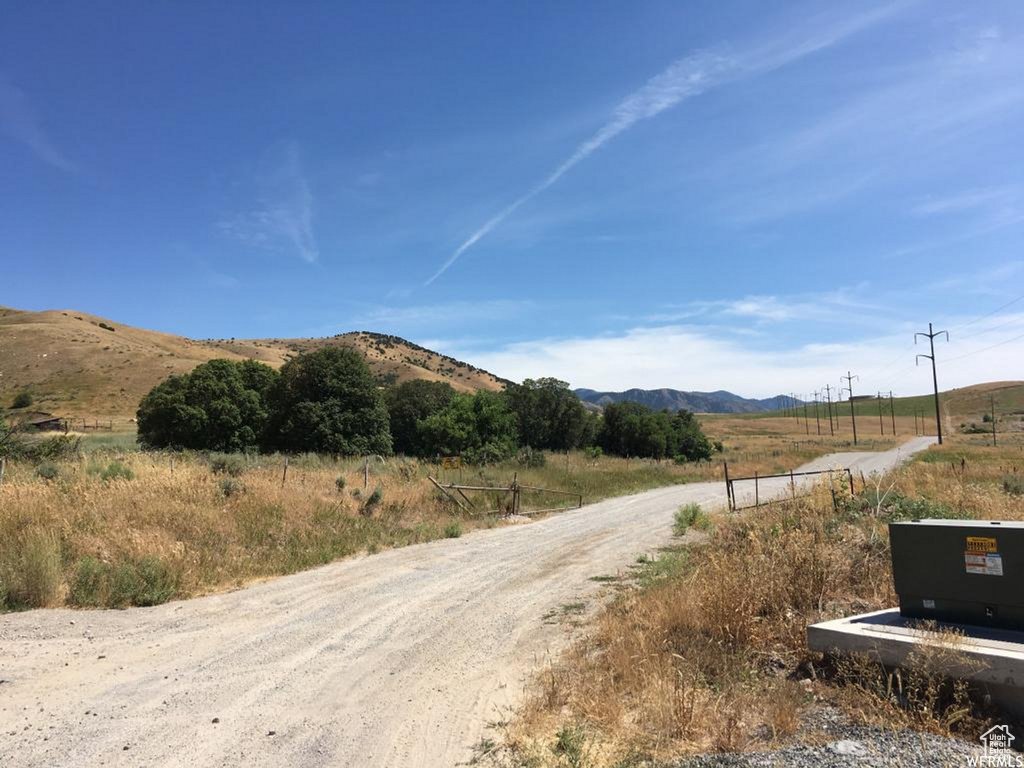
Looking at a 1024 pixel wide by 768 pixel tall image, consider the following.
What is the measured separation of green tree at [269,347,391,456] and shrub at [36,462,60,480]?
68.7 ft

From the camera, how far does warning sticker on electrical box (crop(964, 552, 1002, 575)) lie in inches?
196

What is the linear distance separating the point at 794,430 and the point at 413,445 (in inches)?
5221

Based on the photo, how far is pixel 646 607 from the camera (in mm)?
7801

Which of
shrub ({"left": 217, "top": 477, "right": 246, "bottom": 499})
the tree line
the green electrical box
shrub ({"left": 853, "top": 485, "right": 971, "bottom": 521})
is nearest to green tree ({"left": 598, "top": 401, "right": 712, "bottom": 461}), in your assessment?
the tree line

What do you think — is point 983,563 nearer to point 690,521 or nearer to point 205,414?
point 690,521

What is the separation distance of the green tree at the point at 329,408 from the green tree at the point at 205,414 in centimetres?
189

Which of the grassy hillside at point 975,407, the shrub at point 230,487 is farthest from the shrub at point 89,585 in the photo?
the grassy hillside at point 975,407

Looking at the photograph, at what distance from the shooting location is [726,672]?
5.67m

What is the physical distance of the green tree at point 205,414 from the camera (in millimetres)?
36156

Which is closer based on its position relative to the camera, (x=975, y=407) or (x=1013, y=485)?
(x=1013, y=485)

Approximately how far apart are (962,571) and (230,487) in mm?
14009

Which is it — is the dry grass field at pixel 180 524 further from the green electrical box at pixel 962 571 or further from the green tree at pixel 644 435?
the green tree at pixel 644 435

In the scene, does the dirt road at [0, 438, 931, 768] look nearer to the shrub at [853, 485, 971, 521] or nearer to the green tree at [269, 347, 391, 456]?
the shrub at [853, 485, 971, 521]

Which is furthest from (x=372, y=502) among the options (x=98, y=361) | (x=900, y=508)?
(x=98, y=361)
